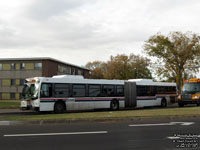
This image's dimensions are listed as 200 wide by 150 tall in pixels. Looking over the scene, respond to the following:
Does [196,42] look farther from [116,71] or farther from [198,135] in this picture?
[198,135]

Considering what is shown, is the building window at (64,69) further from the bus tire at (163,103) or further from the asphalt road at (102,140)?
the asphalt road at (102,140)

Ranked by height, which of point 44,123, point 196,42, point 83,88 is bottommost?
point 44,123

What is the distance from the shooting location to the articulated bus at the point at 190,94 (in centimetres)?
2716

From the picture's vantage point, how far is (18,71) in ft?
188

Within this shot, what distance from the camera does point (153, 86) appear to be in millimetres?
29281

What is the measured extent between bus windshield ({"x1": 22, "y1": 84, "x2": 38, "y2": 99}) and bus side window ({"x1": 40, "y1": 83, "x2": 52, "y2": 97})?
466 mm

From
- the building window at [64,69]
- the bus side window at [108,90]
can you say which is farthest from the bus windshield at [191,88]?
the building window at [64,69]

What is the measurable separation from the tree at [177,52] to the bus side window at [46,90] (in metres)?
25.8

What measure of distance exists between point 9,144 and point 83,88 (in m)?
15.0

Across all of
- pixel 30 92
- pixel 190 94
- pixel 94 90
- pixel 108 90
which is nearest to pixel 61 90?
pixel 30 92

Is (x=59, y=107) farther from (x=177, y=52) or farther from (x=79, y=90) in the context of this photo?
(x=177, y=52)

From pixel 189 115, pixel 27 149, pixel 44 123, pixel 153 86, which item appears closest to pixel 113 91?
pixel 153 86

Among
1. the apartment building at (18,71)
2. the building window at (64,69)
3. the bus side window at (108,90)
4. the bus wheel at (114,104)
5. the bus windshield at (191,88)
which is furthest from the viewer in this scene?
the building window at (64,69)

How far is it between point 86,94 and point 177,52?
24.0 meters
